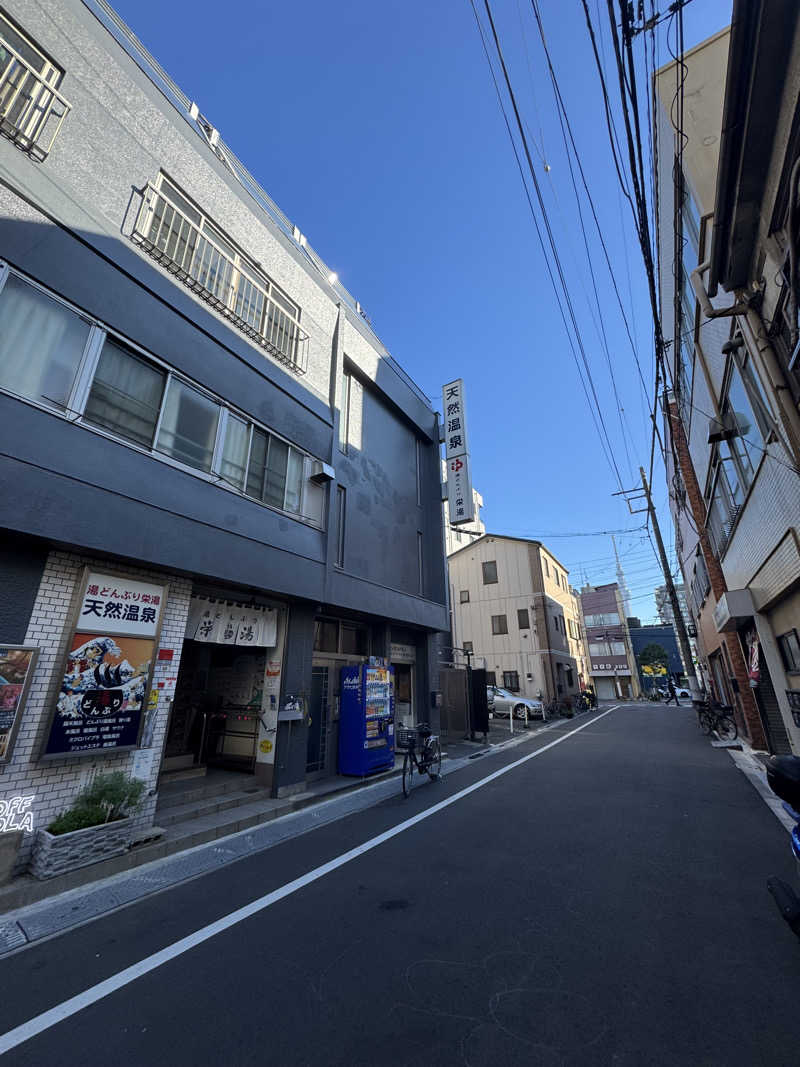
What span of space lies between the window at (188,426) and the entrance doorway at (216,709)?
4.29 meters

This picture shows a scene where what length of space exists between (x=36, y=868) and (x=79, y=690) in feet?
5.91

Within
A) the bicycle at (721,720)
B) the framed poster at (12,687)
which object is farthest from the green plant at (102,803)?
the bicycle at (721,720)

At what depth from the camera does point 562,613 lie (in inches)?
1224

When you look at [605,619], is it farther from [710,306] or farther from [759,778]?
[710,306]

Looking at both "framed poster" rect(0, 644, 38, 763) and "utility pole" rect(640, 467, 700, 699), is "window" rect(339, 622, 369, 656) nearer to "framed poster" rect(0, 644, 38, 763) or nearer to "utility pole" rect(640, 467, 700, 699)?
"framed poster" rect(0, 644, 38, 763)

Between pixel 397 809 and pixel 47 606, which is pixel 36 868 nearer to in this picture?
pixel 47 606

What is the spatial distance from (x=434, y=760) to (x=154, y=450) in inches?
Answer: 330

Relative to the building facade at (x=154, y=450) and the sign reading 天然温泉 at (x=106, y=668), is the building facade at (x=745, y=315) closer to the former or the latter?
the building facade at (x=154, y=450)

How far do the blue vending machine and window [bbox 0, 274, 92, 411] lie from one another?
24.3 feet

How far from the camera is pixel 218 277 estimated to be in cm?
862

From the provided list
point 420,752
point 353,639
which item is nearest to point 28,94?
point 353,639


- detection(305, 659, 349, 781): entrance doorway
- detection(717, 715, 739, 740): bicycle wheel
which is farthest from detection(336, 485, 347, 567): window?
detection(717, 715, 739, 740): bicycle wheel

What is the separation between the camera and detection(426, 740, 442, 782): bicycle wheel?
9.37 m

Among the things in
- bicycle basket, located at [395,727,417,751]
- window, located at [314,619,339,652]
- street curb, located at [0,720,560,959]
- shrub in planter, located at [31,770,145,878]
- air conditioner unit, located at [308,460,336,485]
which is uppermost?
air conditioner unit, located at [308,460,336,485]
